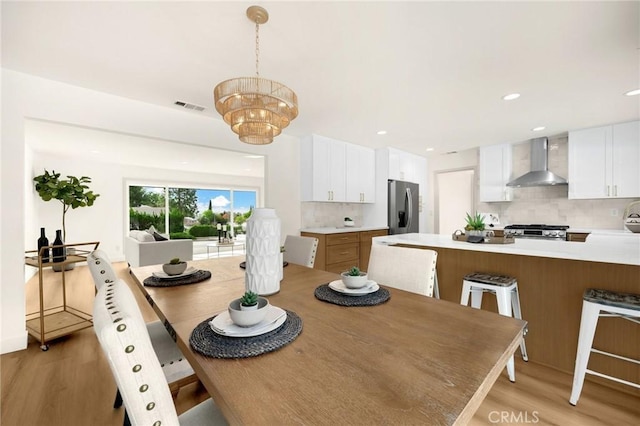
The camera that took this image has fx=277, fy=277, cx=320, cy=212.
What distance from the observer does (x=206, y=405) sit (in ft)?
3.12

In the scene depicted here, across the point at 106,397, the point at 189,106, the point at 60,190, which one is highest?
the point at 189,106

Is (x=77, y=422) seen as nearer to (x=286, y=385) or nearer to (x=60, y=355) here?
(x=60, y=355)

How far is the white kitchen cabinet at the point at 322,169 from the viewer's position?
4.18 metres

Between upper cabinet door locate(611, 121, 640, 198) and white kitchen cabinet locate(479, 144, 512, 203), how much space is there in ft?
4.13

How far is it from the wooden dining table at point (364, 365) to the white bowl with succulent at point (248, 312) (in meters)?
0.14

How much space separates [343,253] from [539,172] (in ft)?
10.6

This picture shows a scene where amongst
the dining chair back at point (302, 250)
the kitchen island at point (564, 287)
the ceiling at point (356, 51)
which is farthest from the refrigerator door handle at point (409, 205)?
the dining chair back at point (302, 250)

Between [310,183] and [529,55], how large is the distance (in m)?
2.82

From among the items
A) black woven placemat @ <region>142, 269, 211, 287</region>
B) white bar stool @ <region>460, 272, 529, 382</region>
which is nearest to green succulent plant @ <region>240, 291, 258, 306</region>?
black woven placemat @ <region>142, 269, 211, 287</region>

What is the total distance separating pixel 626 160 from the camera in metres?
3.60

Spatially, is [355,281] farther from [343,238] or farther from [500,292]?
[343,238]

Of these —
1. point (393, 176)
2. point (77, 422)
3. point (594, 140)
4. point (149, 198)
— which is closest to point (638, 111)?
point (594, 140)

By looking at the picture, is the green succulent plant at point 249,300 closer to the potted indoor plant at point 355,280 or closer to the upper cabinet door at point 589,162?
the potted indoor plant at point 355,280

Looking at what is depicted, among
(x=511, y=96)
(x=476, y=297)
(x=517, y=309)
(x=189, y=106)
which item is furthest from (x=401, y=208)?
(x=189, y=106)
